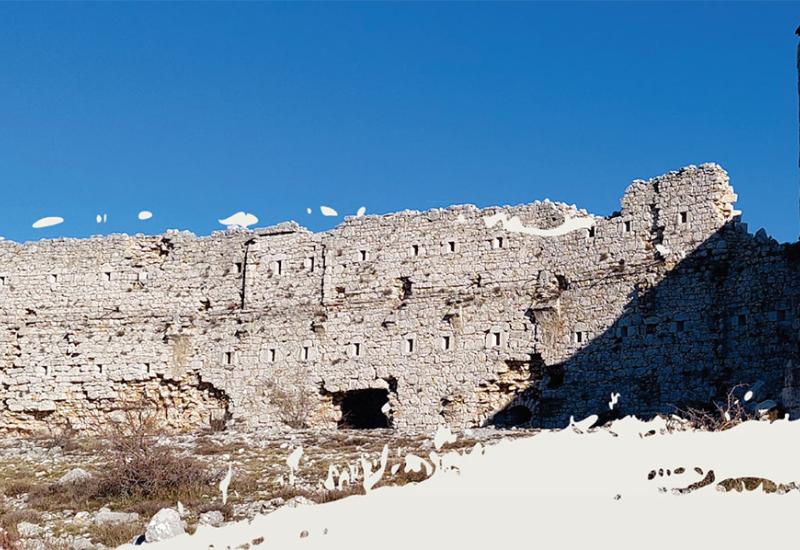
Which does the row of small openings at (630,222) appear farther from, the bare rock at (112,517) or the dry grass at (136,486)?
the bare rock at (112,517)

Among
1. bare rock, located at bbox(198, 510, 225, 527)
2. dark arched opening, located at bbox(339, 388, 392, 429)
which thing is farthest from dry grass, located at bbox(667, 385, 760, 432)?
dark arched opening, located at bbox(339, 388, 392, 429)

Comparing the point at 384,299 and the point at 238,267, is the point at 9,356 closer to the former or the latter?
the point at 238,267

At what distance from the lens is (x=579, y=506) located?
557 inches

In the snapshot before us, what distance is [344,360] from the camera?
2920cm

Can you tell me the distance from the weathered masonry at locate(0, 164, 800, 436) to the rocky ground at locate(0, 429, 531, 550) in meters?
2.96

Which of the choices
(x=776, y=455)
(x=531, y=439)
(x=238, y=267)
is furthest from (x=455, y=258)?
(x=776, y=455)

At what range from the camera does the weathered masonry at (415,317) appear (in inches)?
989

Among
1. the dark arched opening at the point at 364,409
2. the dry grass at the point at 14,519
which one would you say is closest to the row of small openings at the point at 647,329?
the dark arched opening at the point at 364,409

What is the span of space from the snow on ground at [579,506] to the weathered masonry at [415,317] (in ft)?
23.9

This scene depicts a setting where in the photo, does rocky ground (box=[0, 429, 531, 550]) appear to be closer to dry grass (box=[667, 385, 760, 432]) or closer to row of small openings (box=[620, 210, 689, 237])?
dry grass (box=[667, 385, 760, 432])

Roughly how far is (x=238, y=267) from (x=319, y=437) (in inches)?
305

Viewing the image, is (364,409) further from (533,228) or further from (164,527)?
(164,527)

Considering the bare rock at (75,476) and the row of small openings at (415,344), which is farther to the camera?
the row of small openings at (415,344)

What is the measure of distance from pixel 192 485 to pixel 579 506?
6974mm
